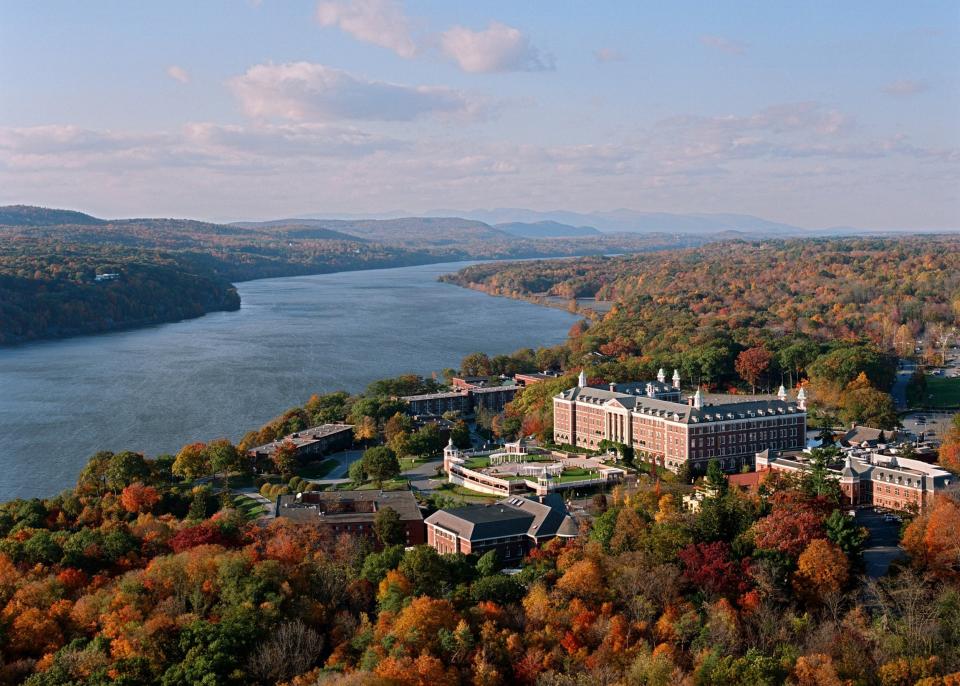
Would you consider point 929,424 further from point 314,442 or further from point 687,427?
point 314,442

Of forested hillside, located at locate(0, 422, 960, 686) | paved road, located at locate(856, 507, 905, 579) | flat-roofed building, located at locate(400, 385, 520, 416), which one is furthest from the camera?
flat-roofed building, located at locate(400, 385, 520, 416)

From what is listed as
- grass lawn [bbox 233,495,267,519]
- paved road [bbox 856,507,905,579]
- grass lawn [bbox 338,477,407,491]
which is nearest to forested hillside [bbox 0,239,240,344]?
grass lawn [bbox 233,495,267,519]

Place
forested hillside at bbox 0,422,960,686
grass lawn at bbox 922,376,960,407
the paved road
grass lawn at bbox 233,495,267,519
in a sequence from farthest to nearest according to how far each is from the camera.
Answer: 1. grass lawn at bbox 922,376,960,407
2. grass lawn at bbox 233,495,267,519
3. the paved road
4. forested hillside at bbox 0,422,960,686

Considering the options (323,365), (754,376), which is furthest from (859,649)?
(323,365)

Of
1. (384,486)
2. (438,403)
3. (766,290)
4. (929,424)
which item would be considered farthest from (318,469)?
(766,290)

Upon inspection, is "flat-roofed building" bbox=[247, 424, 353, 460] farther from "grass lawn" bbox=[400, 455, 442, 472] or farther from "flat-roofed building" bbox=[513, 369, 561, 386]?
"flat-roofed building" bbox=[513, 369, 561, 386]

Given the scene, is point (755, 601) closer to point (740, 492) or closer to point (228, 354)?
point (740, 492)

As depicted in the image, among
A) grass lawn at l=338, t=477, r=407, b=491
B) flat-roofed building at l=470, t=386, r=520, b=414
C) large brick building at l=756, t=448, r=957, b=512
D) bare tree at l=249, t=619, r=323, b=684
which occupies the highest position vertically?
→ large brick building at l=756, t=448, r=957, b=512
